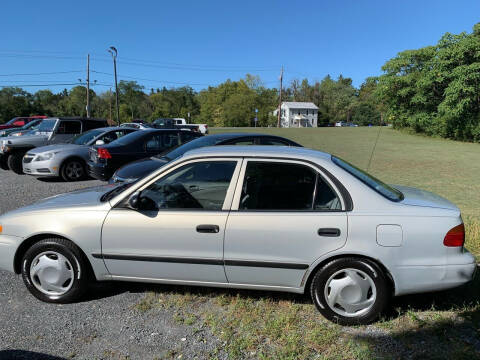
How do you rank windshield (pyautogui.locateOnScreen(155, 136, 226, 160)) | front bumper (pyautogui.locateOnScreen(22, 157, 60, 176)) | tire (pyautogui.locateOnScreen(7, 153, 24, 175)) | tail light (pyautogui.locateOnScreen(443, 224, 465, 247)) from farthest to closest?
tire (pyautogui.locateOnScreen(7, 153, 24, 175)) < front bumper (pyautogui.locateOnScreen(22, 157, 60, 176)) < windshield (pyautogui.locateOnScreen(155, 136, 226, 160)) < tail light (pyautogui.locateOnScreen(443, 224, 465, 247))

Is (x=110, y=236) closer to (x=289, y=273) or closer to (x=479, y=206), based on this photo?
(x=289, y=273)

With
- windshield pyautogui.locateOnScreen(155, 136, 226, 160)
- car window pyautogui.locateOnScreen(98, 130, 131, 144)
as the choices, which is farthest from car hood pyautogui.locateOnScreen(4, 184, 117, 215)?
car window pyautogui.locateOnScreen(98, 130, 131, 144)

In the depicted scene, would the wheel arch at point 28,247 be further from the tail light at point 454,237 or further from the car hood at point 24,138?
the car hood at point 24,138

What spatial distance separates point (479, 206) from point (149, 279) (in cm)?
696

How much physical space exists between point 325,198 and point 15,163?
1164 centimetres

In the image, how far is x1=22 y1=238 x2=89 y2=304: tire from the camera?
3.31 metres

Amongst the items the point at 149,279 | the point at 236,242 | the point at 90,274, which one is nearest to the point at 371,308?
the point at 236,242

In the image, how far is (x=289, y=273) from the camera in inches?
121

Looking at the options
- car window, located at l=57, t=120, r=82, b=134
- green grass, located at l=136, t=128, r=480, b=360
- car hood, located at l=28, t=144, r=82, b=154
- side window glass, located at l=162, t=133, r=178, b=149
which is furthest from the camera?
car window, located at l=57, t=120, r=82, b=134

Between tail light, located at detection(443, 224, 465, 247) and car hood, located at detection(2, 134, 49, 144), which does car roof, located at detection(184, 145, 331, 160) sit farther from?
car hood, located at detection(2, 134, 49, 144)

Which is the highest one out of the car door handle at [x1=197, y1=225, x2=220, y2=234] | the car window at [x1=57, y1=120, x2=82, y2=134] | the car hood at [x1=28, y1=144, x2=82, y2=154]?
the car window at [x1=57, y1=120, x2=82, y2=134]

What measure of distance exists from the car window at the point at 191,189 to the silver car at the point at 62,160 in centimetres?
681

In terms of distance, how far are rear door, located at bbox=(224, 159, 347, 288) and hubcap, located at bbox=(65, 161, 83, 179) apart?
8.44m

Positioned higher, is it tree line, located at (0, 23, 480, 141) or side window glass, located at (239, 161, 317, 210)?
tree line, located at (0, 23, 480, 141)
